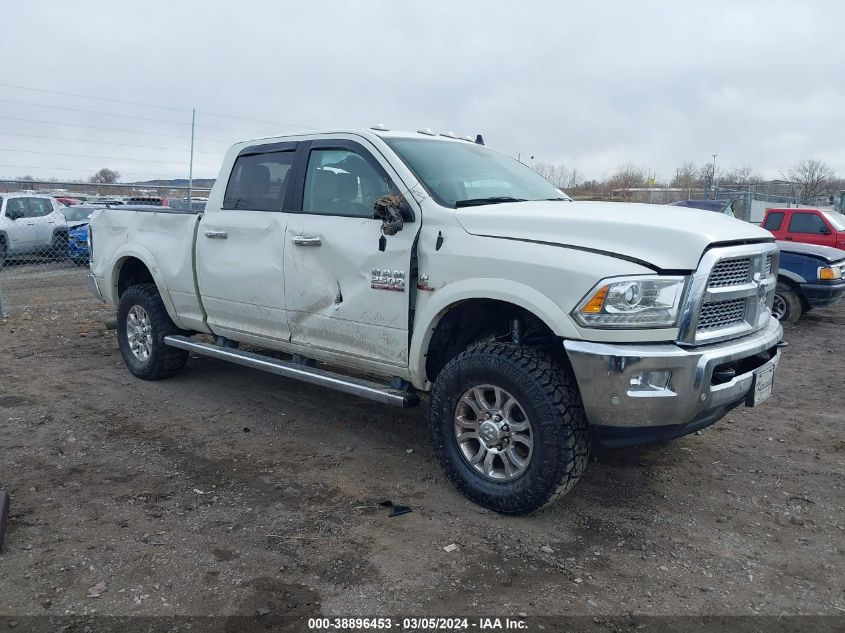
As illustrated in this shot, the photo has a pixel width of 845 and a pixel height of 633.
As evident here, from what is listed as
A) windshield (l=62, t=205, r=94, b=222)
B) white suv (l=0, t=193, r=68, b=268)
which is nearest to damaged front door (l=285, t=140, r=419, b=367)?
white suv (l=0, t=193, r=68, b=268)

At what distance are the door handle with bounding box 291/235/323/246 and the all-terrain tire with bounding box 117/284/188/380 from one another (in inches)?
81.0

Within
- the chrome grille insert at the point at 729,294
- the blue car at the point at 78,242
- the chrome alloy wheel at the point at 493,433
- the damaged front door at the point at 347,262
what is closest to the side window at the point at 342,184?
the damaged front door at the point at 347,262

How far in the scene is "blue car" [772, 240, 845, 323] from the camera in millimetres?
9266

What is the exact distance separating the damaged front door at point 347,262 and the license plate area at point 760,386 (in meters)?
1.91

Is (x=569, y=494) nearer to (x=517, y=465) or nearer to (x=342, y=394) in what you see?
(x=517, y=465)

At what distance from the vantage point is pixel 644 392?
315cm

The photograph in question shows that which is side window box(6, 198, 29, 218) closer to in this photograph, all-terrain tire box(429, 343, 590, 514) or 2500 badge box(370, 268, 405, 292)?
2500 badge box(370, 268, 405, 292)

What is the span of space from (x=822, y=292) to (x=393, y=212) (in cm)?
779

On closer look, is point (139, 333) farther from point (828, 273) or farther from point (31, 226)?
point (31, 226)

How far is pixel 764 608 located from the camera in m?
2.88

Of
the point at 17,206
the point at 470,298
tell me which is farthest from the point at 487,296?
the point at 17,206

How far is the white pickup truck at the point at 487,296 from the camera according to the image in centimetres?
319

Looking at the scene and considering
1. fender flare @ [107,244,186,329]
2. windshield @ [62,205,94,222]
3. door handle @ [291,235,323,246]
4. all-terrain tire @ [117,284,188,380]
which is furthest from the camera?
windshield @ [62,205,94,222]

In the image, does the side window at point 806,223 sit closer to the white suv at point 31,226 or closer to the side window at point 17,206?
the white suv at point 31,226
